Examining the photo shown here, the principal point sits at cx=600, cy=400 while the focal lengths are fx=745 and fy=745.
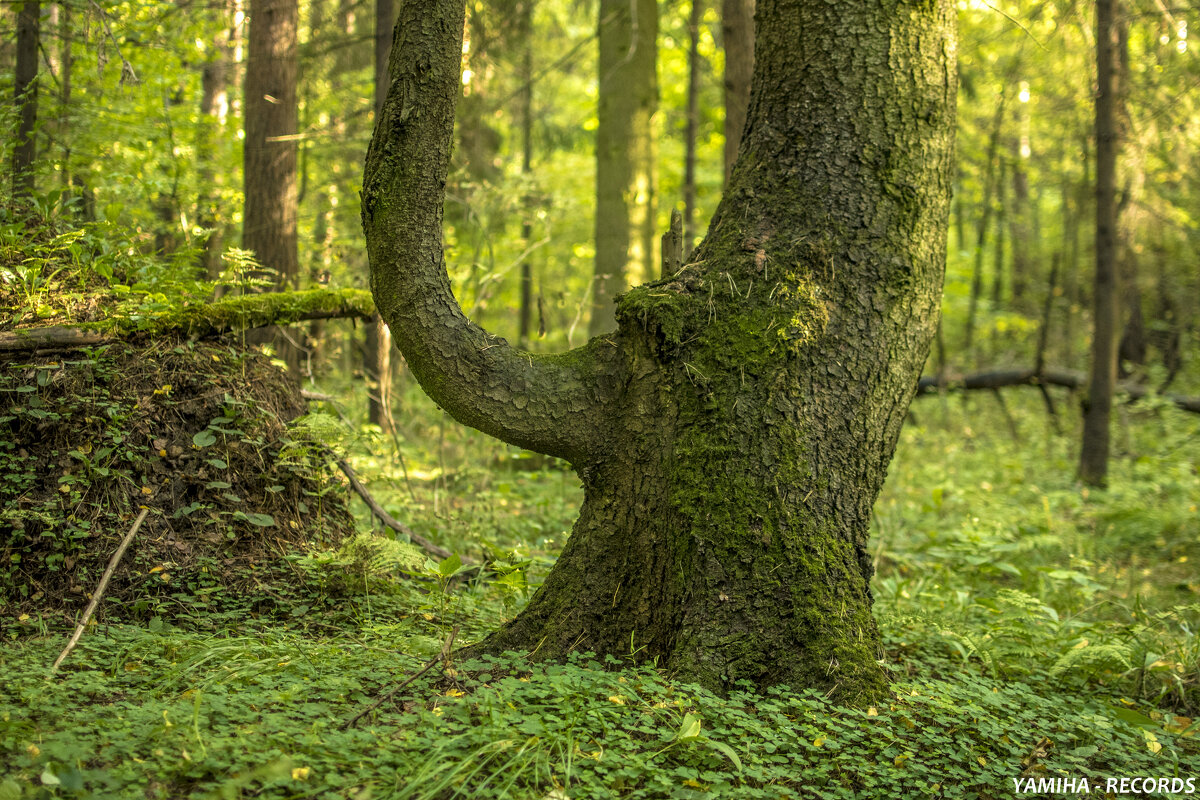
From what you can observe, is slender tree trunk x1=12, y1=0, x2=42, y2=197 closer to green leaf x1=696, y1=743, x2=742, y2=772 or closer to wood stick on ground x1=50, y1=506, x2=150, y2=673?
wood stick on ground x1=50, y1=506, x2=150, y2=673

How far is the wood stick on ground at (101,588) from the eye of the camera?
2.88 metres

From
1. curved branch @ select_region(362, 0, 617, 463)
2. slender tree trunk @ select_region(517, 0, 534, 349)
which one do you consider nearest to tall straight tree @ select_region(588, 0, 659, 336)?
slender tree trunk @ select_region(517, 0, 534, 349)

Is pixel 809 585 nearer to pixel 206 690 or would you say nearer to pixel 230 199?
pixel 206 690

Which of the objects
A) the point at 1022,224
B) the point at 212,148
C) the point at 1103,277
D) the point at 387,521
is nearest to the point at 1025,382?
the point at 1103,277

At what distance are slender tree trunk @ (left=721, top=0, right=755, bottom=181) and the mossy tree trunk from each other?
3.83 meters

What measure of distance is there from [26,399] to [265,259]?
3.10 meters

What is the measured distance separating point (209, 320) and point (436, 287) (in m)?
1.87

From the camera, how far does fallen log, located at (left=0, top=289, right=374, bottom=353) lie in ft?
12.5

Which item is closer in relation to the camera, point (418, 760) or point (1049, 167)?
point (418, 760)

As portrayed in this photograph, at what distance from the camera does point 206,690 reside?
259cm

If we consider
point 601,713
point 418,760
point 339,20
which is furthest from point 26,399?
point 339,20

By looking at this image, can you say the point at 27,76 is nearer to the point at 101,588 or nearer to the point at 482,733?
the point at 101,588

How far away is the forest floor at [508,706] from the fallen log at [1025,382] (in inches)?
265

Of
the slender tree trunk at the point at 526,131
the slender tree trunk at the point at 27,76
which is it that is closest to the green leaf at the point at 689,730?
the slender tree trunk at the point at 27,76
